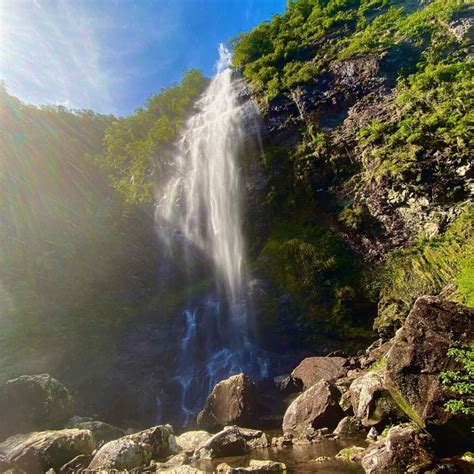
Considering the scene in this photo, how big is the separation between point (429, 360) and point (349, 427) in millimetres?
3407

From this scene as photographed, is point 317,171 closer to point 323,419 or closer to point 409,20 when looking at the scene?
point 409,20

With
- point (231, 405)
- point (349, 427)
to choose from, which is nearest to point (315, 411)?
point (349, 427)

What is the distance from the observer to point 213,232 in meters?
31.8

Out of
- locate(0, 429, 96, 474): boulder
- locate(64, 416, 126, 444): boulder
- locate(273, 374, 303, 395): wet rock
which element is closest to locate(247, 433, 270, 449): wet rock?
locate(0, 429, 96, 474): boulder

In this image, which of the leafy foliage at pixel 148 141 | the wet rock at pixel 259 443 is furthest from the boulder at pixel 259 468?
the leafy foliage at pixel 148 141

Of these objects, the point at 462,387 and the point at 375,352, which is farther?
the point at 375,352

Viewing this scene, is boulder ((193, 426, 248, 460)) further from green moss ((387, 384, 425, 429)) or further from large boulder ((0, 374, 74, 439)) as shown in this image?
large boulder ((0, 374, 74, 439))

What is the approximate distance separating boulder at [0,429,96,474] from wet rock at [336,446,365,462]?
27.7ft

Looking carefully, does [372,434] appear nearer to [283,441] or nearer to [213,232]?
[283,441]

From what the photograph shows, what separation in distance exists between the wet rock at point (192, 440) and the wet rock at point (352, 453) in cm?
486

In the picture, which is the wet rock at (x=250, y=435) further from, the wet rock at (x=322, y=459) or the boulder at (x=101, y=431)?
the boulder at (x=101, y=431)

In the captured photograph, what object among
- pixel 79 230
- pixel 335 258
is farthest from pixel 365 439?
pixel 79 230

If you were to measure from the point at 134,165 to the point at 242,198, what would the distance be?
15.2 meters

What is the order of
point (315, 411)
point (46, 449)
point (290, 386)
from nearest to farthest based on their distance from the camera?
point (46, 449)
point (315, 411)
point (290, 386)
